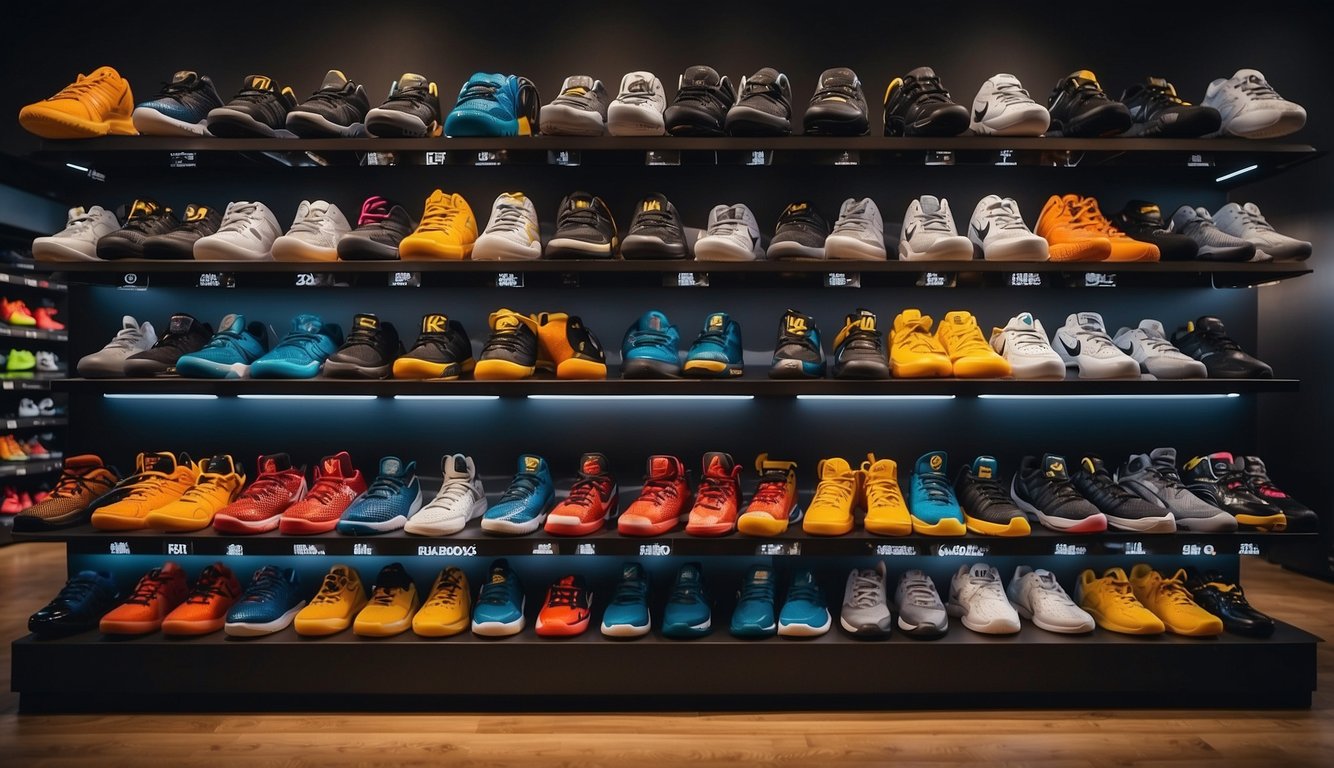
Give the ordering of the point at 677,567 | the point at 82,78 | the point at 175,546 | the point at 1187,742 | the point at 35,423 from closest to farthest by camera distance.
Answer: the point at 1187,742
the point at 175,546
the point at 82,78
the point at 677,567
the point at 35,423

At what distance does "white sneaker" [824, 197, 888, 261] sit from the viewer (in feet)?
7.23

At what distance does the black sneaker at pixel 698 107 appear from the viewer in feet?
7.23

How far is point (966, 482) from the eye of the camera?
7.77ft

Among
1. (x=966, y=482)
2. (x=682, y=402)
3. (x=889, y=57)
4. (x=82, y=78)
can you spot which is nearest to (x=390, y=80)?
(x=82, y=78)

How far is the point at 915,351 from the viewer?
225 cm

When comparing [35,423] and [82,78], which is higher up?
[82,78]

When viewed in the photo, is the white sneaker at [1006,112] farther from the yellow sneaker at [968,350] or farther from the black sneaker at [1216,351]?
the black sneaker at [1216,351]

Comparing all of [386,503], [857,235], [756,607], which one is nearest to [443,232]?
[386,503]

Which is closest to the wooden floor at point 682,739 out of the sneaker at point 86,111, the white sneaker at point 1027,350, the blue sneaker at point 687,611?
the blue sneaker at point 687,611

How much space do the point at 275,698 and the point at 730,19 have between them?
293 cm

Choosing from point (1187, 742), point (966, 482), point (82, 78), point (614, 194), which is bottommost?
point (1187, 742)

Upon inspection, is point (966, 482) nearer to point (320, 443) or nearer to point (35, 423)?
point (320, 443)

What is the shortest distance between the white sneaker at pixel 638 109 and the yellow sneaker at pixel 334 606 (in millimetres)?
1748

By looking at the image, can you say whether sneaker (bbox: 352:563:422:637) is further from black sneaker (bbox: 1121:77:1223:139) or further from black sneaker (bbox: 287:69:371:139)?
black sneaker (bbox: 1121:77:1223:139)
